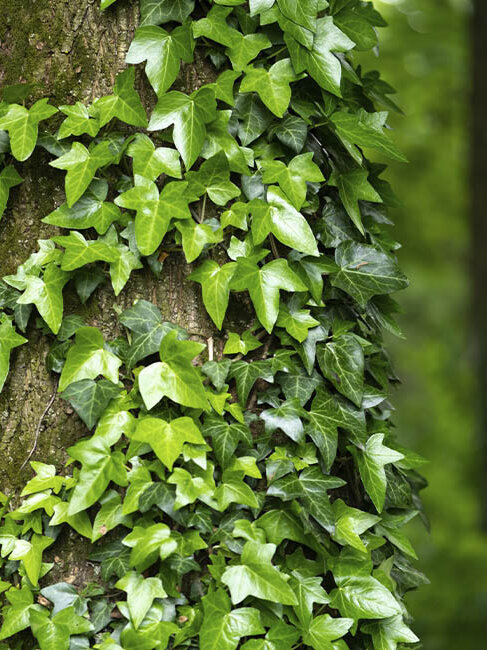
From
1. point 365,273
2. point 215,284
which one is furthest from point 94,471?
point 365,273

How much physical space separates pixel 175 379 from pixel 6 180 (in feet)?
2.01

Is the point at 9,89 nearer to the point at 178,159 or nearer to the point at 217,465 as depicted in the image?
the point at 178,159

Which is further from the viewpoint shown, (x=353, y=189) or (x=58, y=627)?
(x=353, y=189)

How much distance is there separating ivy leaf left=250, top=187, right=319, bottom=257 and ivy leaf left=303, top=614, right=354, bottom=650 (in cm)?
80

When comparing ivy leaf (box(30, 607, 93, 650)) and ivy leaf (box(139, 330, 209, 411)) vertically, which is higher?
ivy leaf (box(139, 330, 209, 411))

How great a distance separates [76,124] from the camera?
148 centimetres

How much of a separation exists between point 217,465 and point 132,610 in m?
0.34

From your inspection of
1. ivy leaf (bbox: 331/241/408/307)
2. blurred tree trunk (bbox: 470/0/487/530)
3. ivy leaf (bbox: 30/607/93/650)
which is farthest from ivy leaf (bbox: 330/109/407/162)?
blurred tree trunk (bbox: 470/0/487/530)

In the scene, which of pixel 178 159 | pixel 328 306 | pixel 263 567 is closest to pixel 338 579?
pixel 263 567

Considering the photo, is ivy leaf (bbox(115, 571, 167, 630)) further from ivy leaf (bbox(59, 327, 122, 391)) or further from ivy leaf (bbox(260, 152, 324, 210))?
ivy leaf (bbox(260, 152, 324, 210))

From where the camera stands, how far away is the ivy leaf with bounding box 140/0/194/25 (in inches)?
57.8

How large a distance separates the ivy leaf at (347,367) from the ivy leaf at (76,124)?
71 cm

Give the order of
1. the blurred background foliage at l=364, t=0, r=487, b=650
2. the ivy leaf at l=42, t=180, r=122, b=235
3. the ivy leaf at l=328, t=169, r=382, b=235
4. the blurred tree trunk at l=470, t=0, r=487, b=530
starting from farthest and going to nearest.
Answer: the blurred background foliage at l=364, t=0, r=487, b=650, the blurred tree trunk at l=470, t=0, r=487, b=530, the ivy leaf at l=328, t=169, r=382, b=235, the ivy leaf at l=42, t=180, r=122, b=235

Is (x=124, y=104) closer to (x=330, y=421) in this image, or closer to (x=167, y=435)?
(x=167, y=435)
